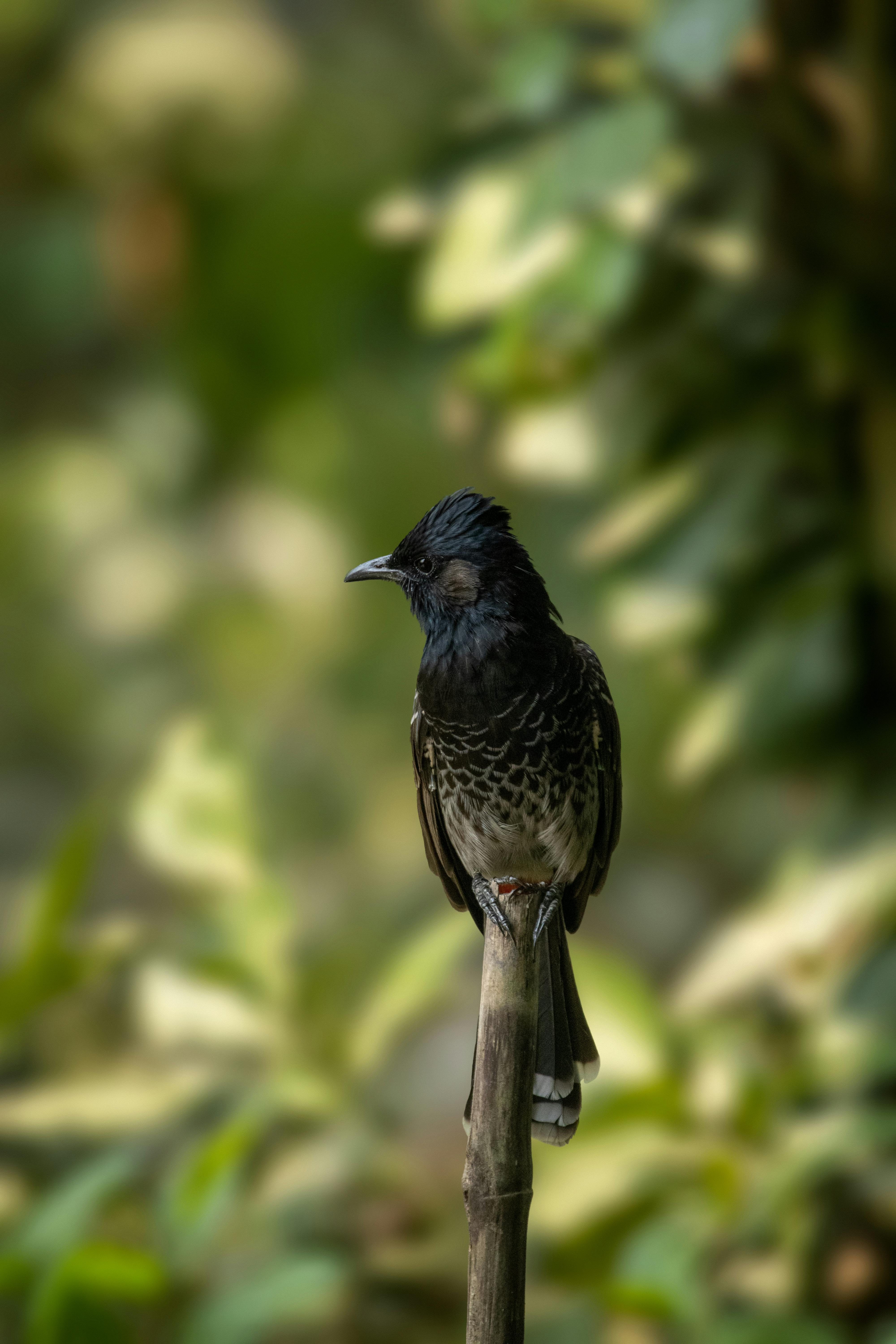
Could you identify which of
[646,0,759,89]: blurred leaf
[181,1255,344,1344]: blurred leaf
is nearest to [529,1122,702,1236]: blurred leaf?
[181,1255,344,1344]: blurred leaf

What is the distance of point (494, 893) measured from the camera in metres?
0.94

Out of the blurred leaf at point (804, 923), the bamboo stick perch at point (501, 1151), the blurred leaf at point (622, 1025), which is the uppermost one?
the blurred leaf at point (804, 923)

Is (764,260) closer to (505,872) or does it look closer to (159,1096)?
(505,872)

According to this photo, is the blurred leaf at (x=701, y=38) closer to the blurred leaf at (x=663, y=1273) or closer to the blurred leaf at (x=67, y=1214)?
the blurred leaf at (x=663, y=1273)

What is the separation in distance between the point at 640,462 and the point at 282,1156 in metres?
1.03

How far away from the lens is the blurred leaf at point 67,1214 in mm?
1432

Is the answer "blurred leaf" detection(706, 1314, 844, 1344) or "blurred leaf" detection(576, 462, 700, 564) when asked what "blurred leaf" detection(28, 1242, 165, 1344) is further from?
"blurred leaf" detection(576, 462, 700, 564)

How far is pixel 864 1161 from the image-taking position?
1.59 metres

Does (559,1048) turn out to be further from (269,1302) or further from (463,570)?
(269,1302)

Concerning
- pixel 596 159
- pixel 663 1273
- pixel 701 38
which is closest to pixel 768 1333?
pixel 663 1273

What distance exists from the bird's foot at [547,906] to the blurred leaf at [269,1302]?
0.65 metres

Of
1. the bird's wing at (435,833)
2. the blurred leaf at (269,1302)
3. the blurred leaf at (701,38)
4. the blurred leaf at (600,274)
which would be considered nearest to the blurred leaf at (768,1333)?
the blurred leaf at (269,1302)

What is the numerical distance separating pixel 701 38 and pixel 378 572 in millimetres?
1036

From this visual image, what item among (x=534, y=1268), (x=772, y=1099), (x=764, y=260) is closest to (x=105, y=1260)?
(x=534, y=1268)
